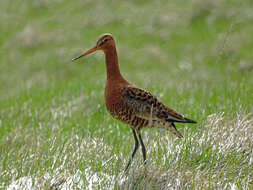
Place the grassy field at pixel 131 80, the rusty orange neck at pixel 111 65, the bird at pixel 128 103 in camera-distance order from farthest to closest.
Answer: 1. the rusty orange neck at pixel 111 65
2. the bird at pixel 128 103
3. the grassy field at pixel 131 80

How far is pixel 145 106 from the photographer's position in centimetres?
473

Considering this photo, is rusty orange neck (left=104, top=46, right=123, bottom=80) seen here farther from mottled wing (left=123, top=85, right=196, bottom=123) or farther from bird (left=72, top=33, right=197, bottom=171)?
mottled wing (left=123, top=85, right=196, bottom=123)

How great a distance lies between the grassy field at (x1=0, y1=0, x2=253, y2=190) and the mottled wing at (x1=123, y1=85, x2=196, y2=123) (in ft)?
0.97

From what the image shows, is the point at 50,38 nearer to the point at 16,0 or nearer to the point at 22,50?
the point at 22,50

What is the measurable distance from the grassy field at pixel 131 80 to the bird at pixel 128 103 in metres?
0.28

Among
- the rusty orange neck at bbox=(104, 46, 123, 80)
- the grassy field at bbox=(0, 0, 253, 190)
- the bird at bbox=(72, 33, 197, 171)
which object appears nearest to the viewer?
the grassy field at bbox=(0, 0, 253, 190)


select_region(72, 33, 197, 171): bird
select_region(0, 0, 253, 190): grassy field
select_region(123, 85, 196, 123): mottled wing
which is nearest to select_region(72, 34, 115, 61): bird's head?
select_region(72, 33, 197, 171): bird

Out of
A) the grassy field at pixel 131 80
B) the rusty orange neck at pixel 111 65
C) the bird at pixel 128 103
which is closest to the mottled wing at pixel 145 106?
the bird at pixel 128 103

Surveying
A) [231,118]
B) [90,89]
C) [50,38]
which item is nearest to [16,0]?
[50,38]

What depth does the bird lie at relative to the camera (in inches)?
183

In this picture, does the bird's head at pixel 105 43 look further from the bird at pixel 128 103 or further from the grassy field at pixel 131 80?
the grassy field at pixel 131 80

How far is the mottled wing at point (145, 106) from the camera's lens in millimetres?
4668

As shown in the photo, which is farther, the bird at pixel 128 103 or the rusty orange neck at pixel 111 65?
the rusty orange neck at pixel 111 65

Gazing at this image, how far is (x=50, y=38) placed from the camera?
16.5 metres
